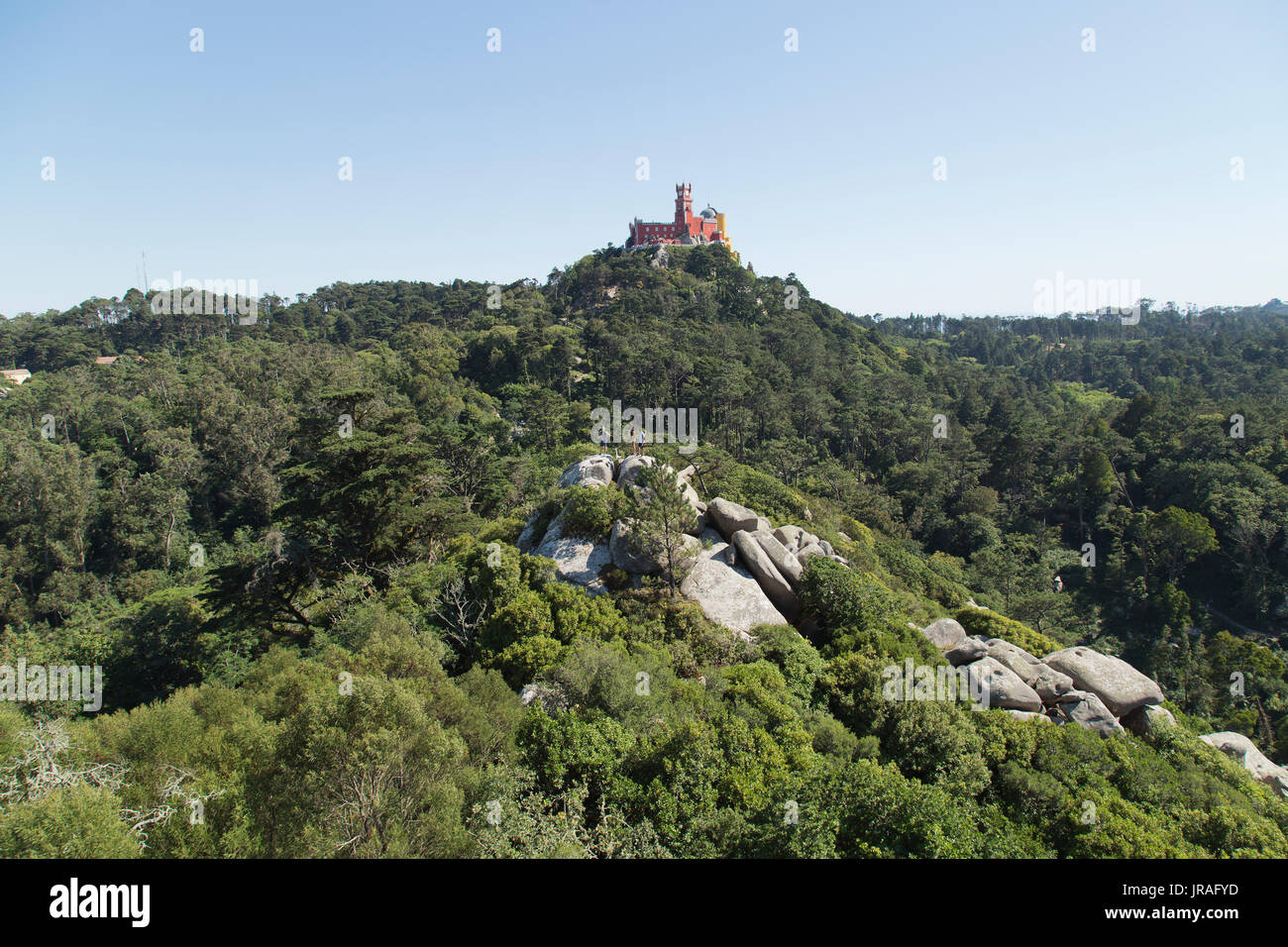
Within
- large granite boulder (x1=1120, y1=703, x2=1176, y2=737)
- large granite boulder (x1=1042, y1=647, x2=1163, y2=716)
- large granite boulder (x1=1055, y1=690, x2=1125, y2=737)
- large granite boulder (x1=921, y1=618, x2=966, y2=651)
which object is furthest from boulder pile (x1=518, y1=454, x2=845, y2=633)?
large granite boulder (x1=1120, y1=703, x2=1176, y2=737)

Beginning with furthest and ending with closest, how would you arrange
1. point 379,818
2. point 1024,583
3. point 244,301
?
point 244,301 → point 1024,583 → point 379,818

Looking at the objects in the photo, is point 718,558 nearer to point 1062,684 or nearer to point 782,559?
point 782,559

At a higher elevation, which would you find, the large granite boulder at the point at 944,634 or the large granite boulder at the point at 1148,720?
the large granite boulder at the point at 944,634

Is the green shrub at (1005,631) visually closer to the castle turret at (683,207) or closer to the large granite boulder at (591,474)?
the large granite boulder at (591,474)

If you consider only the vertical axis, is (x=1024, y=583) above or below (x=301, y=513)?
below

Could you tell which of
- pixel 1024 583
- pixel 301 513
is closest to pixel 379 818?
pixel 301 513

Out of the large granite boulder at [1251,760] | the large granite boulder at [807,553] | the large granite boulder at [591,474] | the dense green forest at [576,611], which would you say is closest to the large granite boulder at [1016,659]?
the dense green forest at [576,611]

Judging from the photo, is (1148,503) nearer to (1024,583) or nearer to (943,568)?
(1024,583)
